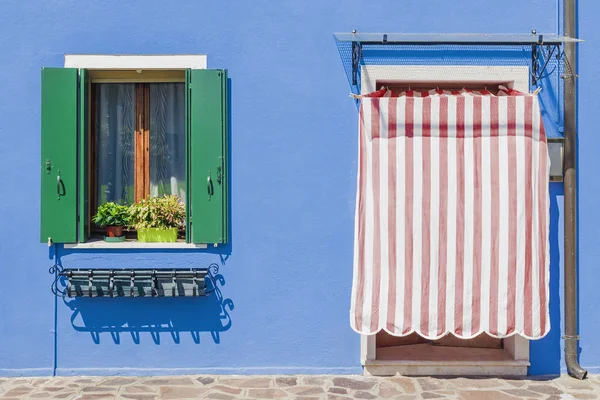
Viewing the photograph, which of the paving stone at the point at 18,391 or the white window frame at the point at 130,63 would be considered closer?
the paving stone at the point at 18,391

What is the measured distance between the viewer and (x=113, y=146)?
5.64m

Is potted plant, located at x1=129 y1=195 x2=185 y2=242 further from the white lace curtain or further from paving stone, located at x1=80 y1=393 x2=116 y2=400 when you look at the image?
paving stone, located at x1=80 y1=393 x2=116 y2=400

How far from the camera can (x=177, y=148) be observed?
5.66 meters

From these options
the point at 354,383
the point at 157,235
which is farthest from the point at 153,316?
the point at 354,383

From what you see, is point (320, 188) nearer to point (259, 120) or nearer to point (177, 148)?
point (259, 120)

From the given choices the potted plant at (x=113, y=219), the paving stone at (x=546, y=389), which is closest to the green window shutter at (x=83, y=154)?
the potted plant at (x=113, y=219)

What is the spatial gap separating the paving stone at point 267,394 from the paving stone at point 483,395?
134 cm

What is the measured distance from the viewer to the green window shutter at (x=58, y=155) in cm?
525

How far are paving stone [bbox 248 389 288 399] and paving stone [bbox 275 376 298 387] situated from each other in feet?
0.45

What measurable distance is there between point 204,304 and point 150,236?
2.35ft

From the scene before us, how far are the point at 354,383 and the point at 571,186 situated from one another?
2.37 m

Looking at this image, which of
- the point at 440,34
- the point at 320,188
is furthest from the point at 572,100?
the point at 320,188

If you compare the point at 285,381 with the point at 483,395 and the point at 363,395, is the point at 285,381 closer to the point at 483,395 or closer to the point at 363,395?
the point at 363,395

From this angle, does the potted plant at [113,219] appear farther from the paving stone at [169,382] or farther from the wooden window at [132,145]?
the paving stone at [169,382]
